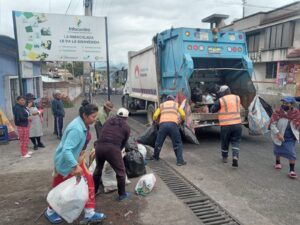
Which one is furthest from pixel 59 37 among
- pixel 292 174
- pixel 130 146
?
pixel 292 174

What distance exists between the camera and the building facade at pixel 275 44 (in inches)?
784

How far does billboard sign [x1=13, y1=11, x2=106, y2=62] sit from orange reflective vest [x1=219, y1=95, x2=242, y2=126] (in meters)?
5.08

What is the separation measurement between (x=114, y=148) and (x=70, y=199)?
92 cm

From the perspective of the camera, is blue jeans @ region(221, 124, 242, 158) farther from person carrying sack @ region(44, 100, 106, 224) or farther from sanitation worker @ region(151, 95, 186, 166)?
person carrying sack @ region(44, 100, 106, 224)

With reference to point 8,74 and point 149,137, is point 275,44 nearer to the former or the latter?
point 8,74

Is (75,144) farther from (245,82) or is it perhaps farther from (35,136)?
(245,82)

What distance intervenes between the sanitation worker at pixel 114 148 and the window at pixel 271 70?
69.9 ft

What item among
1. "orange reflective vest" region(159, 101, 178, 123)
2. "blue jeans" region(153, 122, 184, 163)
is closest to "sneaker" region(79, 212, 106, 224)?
"blue jeans" region(153, 122, 184, 163)

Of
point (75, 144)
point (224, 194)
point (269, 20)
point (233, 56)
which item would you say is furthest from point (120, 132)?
point (269, 20)

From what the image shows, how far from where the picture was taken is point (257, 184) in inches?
177

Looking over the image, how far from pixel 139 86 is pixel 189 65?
4.22 metres

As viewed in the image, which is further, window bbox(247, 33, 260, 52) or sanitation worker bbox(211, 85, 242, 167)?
window bbox(247, 33, 260, 52)

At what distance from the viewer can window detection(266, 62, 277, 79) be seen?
22453 mm

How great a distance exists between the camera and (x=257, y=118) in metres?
6.93
